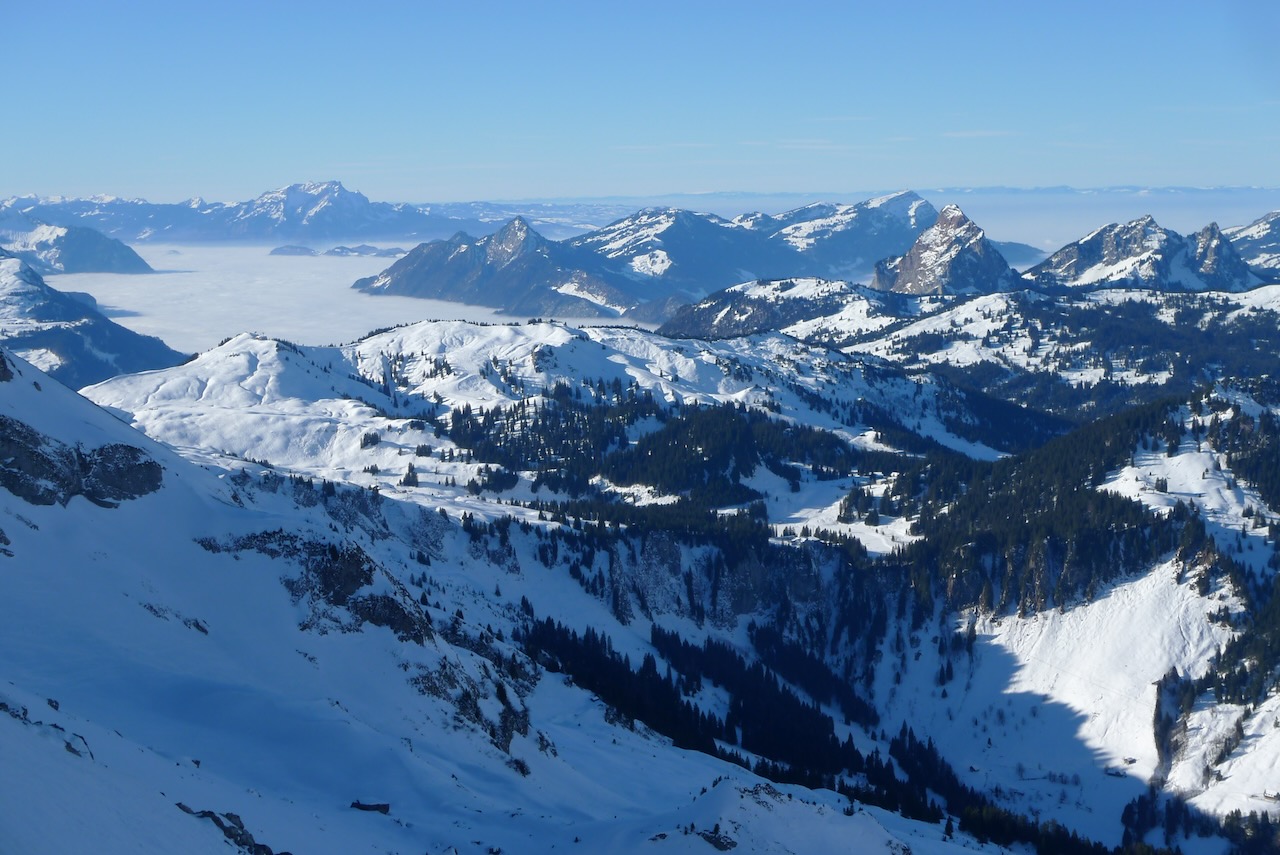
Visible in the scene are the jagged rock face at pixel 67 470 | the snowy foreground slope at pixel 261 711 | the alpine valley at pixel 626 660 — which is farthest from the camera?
the jagged rock face at pixel 67 470

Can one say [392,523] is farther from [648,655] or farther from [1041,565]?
[1041,565]

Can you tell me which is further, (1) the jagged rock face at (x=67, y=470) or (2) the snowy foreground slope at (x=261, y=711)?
(1) the jagged rock face at (x=67, y=470)

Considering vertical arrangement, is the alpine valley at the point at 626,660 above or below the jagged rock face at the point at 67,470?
below

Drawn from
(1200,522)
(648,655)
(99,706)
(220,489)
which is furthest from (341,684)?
(1200,522)

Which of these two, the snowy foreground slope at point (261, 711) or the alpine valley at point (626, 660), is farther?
the alpine valley at point (626, 660)

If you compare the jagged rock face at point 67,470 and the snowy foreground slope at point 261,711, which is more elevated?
the jagged rock face at point 67,470

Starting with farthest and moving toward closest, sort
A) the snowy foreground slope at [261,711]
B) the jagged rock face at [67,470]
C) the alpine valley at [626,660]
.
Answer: the jagged rock face at [67,470]
the alpine valley at [626,660]
the snowy foreground slope at [261,711]
